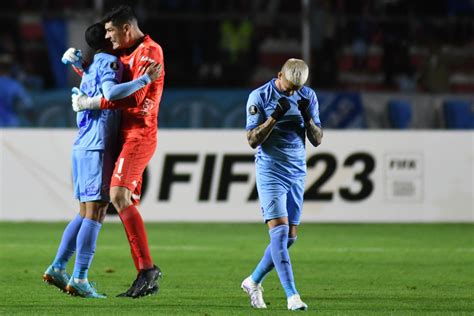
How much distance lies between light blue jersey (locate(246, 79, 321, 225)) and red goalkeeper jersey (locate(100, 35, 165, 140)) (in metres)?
0.89

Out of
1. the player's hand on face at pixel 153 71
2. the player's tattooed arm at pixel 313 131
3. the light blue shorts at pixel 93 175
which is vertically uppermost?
the player's hand on face at pixel 153 71

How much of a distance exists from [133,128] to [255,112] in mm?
1078

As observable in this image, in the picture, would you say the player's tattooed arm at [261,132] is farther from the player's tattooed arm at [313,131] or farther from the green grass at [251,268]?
the green grass at [251,268]

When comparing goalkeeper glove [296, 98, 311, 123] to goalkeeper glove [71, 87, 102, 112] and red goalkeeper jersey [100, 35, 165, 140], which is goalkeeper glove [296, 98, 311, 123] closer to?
red goalkeeper jersey [100, 35, 165, 140]

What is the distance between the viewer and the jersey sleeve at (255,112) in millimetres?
8992

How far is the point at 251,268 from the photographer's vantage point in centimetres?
1214

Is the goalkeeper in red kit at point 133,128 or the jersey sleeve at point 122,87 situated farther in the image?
the goalkeeper in red kit at point 133,128

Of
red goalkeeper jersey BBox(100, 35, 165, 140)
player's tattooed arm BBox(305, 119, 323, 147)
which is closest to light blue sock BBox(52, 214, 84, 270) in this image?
red goalkeeper jersey BBox(100, 35, 165, 140)

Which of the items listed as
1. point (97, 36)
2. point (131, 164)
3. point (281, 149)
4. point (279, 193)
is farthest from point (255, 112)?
point (97, 36)

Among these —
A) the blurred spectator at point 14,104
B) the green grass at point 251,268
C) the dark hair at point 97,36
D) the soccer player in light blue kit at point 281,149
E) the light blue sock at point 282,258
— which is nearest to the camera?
the light blue sock at point 282,258

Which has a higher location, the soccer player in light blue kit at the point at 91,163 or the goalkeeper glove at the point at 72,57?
the goalkeeper glove at the point at 72,57

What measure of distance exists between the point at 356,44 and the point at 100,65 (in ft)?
42.8

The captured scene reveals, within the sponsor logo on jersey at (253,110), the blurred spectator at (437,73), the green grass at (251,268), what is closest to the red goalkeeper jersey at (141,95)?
the sponsor logo on jersey at (253,110)

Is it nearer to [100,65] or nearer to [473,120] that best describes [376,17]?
[473,120]
